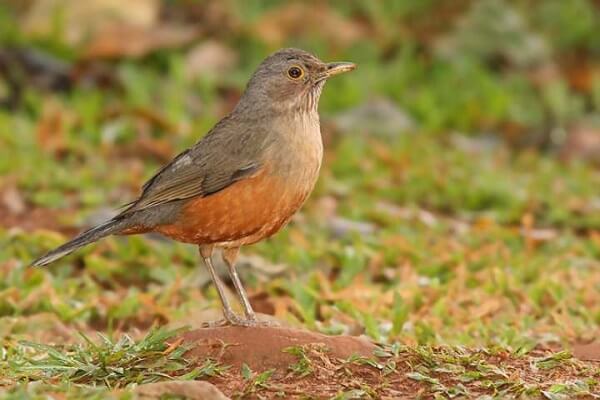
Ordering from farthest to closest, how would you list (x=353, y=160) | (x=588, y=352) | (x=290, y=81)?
(x=353, y=160) → (x=290, y=81) → (x=588, y=352)

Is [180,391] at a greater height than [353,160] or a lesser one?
greater

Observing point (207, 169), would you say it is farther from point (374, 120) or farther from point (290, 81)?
point (374, 120)

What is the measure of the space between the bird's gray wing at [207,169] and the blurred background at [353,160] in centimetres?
Answer: 66

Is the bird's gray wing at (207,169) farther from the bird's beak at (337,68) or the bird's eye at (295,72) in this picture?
the bird's beak at (337,68)

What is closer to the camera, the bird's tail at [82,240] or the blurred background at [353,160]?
the bird's tail at [82,240]

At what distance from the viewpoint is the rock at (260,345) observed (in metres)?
5.02

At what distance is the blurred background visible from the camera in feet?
22.4

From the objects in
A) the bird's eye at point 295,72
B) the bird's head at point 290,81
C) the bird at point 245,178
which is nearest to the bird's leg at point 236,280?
the bird at point 245,178

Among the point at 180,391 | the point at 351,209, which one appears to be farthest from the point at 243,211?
the point at 351,209

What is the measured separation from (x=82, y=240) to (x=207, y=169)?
642mm

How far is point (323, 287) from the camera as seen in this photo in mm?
7062

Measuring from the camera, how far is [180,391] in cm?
446

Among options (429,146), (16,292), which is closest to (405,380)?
(16,292)

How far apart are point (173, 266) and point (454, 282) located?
63.3 inches
